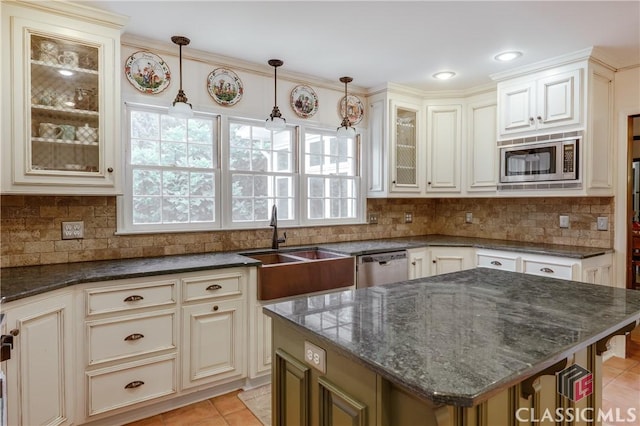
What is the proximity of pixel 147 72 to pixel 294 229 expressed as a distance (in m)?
1.78

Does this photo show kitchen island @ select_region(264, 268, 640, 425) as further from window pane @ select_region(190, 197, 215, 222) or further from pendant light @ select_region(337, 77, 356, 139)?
pendant light @ select_region(337, 77, 356, 139)

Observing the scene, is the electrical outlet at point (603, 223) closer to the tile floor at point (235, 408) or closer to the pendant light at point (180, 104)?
the tile floor at point (235, 408)

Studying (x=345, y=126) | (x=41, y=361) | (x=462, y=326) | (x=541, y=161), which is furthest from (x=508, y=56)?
(x=41, y=361)

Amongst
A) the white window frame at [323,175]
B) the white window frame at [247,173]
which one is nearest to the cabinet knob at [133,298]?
the white window frame at [247,173]

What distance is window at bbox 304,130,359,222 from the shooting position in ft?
12.0

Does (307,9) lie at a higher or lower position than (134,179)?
higher

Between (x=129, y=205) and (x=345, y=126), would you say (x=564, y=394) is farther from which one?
(x=129, y=205)

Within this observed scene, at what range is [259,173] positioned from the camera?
3314 mm

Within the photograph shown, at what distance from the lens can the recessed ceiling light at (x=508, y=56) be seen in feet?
9.61

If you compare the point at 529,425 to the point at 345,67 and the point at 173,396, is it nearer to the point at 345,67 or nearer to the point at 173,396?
A: the point at 173,396

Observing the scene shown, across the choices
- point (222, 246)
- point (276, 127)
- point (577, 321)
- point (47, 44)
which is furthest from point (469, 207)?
point (47, 44)

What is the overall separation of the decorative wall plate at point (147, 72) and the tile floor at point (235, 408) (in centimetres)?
227

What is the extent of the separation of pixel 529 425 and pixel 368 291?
81cm

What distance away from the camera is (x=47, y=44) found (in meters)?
2.17
